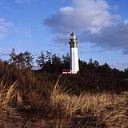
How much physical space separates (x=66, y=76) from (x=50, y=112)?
23.7 metres

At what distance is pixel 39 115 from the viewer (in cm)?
873

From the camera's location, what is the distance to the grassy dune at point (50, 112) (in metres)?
8.41

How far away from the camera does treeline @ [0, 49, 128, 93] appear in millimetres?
11865

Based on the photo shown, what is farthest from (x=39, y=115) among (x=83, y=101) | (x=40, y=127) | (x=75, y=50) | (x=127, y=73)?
(x=75, y=50)

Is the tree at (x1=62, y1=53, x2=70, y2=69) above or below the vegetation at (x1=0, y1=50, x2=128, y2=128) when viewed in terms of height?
above

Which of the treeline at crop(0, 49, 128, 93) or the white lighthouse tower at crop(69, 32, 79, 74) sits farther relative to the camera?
the white lighthouse tower at crop(69, 32, 79, 74)

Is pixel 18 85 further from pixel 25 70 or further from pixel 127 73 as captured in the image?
pixel 127 73

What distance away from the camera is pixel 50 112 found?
350 inches

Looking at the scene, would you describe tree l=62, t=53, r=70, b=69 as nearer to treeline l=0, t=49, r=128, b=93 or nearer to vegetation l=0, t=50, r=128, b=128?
treeline l=0, t=49, r=128, b=93

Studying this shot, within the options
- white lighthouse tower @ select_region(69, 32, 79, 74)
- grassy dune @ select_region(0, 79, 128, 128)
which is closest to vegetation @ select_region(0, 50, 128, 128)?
grassy dune @ select_region(0, 79, 128, 128)

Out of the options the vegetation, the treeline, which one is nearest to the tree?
the treeline

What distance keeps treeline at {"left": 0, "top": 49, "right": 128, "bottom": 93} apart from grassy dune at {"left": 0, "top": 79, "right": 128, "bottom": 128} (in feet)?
4.64

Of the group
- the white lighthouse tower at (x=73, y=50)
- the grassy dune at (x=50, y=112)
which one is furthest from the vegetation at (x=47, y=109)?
the white lighthouse tower at (x=73, y=50)

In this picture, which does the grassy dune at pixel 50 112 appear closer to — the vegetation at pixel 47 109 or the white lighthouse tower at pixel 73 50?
the vegetation at pixel 47 109
